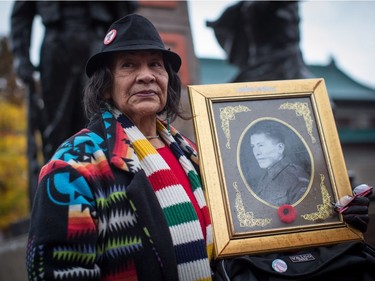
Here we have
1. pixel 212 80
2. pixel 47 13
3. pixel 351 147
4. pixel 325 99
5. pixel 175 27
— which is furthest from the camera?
pixel 212 80

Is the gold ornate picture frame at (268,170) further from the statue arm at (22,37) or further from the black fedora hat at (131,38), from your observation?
→ the statue arm at (22,37)

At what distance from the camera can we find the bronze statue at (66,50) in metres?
4.52

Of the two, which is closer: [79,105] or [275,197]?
[275,197]

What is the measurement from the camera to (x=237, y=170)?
1937mm

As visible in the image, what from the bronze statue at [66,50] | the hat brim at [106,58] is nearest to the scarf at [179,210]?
the hat brim at [106,58]

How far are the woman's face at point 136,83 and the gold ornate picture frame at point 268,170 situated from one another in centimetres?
19

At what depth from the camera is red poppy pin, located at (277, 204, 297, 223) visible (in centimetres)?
187

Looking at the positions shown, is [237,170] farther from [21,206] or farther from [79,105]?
[21,206]

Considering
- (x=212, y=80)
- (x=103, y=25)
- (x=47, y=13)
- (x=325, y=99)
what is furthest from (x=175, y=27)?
(x=212, y=80)

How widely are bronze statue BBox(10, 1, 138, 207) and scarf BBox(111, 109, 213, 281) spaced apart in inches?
110

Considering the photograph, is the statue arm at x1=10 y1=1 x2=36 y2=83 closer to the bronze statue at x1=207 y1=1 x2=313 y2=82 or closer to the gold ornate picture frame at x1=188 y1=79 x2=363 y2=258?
the bronze statue at x1=207 y1=1 x2=313 y2=82

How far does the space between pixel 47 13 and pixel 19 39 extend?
0.59 metres

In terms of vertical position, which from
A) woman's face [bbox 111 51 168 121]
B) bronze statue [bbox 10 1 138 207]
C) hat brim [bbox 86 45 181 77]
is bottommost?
woman's face [bbox 111 51 168 121]

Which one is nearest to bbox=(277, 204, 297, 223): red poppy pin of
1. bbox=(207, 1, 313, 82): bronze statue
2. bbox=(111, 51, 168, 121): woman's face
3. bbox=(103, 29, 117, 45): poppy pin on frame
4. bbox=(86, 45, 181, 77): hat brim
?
bbox=(111, 51, 168, 121): woman's face
